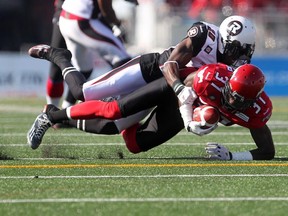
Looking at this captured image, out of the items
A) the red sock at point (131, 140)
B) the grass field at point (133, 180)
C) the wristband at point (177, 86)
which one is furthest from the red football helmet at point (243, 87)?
the red sock at point (131, 140)

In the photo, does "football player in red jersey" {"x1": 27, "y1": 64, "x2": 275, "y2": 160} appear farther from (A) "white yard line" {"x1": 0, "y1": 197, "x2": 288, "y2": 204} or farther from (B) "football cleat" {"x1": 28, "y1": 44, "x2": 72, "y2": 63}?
(A) "white yard line" {"x1": 0, "y1": 197, "x2": 288, "y2": 204}

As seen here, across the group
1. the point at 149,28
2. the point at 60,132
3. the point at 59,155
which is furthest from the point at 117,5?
the point at 59,155

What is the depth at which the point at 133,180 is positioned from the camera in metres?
4.73

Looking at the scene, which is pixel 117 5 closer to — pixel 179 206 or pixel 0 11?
pixel 0 11

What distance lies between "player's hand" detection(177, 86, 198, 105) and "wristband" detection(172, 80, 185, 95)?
24 mm

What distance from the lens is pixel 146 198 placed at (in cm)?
412

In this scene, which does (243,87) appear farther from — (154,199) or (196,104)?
(154,199)

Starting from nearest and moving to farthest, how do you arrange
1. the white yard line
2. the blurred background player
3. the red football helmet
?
the white yard line
the red football helmet
the blurred background player

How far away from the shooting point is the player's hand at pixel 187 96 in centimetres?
541

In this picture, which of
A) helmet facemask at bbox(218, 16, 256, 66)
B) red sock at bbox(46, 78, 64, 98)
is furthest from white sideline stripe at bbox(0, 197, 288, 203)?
red sock at bbox(46, 78, 64, 98)

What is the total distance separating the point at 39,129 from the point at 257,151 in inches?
57.3

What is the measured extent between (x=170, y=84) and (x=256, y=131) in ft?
2.20

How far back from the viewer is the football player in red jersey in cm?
536

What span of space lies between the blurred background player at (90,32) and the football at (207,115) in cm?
291
